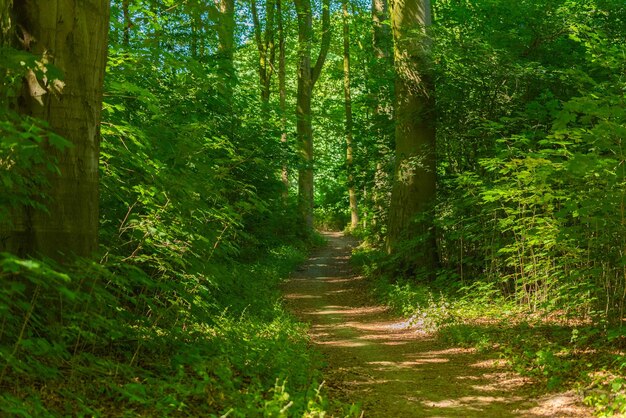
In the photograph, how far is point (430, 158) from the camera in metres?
14.4

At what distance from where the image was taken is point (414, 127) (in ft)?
47.4

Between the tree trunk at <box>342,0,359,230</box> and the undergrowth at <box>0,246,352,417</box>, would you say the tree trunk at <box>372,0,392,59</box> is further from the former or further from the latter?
the undergrowth at <box>0,246,352,417</box>

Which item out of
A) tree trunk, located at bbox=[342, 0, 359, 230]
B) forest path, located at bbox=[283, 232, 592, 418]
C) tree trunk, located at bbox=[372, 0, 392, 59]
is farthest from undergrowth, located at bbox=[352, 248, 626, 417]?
tree trunk, located at bbox=[372, 0, 392, 59]

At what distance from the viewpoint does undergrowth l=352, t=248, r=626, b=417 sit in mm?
6262

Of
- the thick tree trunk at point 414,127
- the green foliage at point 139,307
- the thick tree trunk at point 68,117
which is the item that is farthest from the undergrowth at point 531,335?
the thick tree trunk at point 68,117

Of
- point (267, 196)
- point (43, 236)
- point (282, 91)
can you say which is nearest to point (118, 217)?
point (43, 236)

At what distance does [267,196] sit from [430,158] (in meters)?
5.17

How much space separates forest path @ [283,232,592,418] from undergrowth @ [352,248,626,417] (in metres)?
0.20

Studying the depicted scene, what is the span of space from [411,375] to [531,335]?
6.20 ft

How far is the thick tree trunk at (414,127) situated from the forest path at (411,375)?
2383 millimetres

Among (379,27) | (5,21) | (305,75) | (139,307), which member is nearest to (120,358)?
(139,307)

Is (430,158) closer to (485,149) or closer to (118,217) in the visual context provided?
(485,149)

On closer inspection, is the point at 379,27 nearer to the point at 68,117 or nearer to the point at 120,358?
the point at 68,117

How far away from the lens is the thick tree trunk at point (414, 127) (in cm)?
1402
